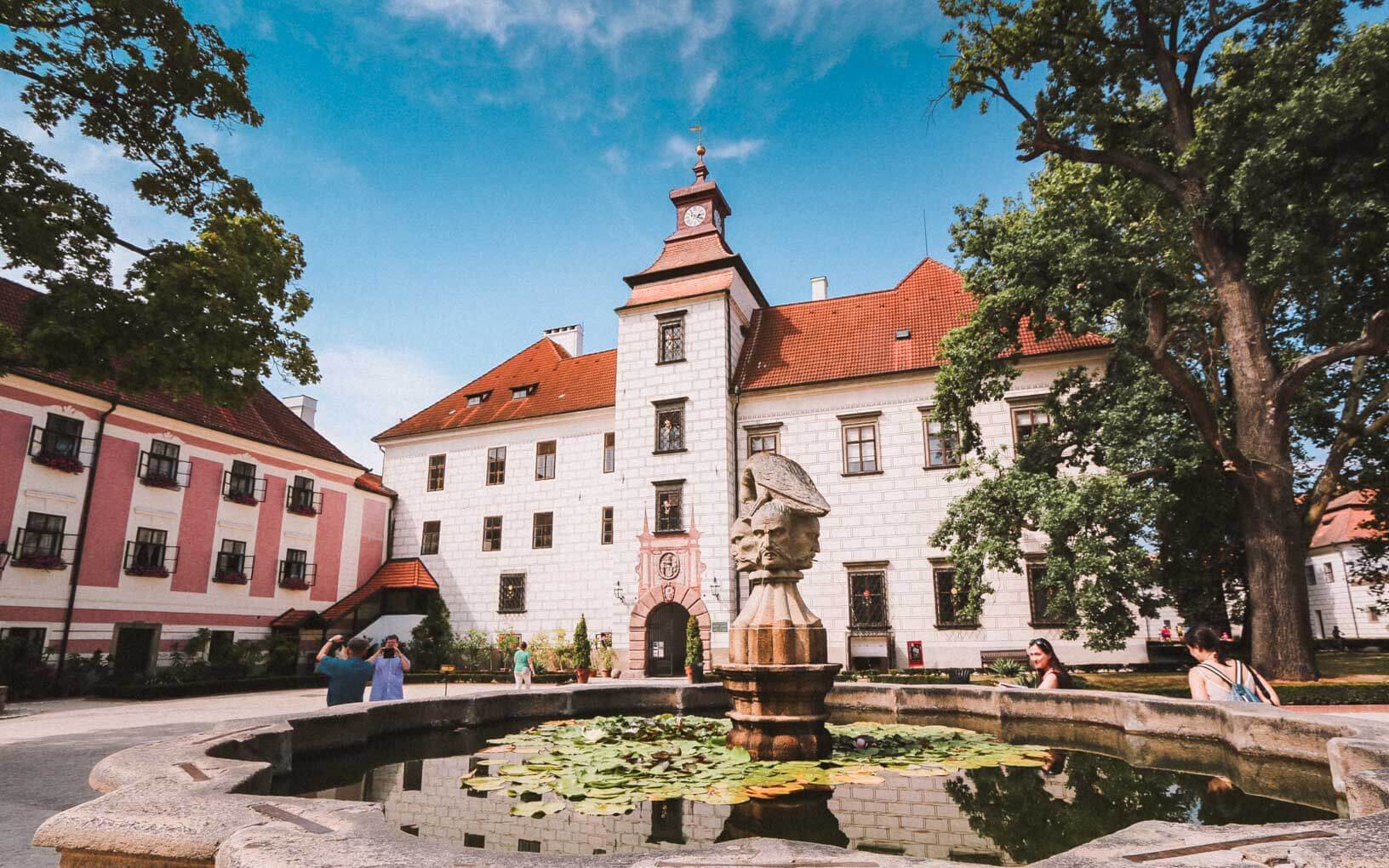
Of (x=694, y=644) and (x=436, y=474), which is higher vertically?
(x=436, y=474)

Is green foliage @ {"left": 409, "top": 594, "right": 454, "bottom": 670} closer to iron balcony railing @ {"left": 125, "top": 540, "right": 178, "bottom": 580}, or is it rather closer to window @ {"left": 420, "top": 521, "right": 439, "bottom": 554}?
window @ {"left": 420, "top": 521, "right": 439, "bottom": 554}

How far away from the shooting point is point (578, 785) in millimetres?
5203

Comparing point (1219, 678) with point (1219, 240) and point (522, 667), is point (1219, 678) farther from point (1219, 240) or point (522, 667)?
point (522, 667)

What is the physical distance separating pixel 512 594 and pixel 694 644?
8520mm

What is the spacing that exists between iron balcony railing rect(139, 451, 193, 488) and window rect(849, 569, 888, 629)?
21.6 m

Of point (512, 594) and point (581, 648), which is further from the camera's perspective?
point (512, 594)

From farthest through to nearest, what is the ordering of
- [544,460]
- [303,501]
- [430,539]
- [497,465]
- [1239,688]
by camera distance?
1. [430,539]
2. [497,465]
3. [544,460]
4. [303,501]
5. [1239,688]

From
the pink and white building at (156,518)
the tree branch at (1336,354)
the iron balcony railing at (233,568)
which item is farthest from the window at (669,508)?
the tree branch at (1336,354)

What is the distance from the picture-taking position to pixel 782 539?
6.83 meters

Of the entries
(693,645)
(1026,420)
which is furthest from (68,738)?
(1026,420)

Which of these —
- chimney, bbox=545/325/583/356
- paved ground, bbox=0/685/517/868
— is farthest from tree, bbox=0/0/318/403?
chimney, bbox=545/325/583/356

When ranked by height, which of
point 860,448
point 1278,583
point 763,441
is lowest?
point 1278,583

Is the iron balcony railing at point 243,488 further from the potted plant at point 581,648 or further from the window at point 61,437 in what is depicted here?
the potted plant at point 581,648

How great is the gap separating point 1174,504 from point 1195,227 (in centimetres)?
648
